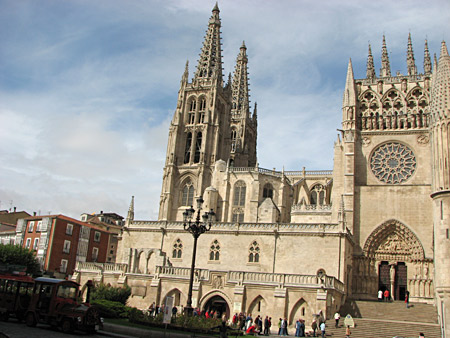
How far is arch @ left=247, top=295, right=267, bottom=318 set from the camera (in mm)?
28344

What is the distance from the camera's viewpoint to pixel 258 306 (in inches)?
1126

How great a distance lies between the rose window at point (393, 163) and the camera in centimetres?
3941

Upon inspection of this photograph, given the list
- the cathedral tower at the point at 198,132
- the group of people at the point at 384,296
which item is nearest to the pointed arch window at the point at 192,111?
the cathedral tower at the point at 198,132

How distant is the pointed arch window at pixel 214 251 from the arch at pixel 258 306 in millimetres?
7181

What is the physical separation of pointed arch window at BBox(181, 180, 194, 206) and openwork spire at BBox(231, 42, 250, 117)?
23304mm

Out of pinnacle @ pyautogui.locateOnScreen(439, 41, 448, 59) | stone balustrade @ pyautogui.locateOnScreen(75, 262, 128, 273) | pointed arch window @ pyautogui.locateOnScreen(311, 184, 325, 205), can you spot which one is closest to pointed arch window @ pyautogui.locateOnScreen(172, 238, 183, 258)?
stone balustrade @ pyautogui.locateOnScreen(75, 262, 128, 273)

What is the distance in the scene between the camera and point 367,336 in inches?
977

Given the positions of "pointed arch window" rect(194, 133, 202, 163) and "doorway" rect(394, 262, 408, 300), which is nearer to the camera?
"doorway" rect(394, 262, 408, 300)

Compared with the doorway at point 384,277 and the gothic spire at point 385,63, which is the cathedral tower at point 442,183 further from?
the gothic spire at point 385,63

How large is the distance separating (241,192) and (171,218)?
372 inches

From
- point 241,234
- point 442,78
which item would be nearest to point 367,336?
point 241,234

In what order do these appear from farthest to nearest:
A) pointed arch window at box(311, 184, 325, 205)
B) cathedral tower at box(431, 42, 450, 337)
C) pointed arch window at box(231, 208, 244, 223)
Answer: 1. pointed arch window at box(311, 184, 325, 205)
2. pointed arch window at box(231, 208, 244, 223)
3. cathedral tower at box(431, 42, 450, 337)

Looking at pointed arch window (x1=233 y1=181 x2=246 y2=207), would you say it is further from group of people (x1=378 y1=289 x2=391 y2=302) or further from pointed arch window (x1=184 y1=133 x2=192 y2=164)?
group of people (x1=378 y1=289 x2=391 y2=302)

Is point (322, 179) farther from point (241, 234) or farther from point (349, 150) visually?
point (241, 234)
